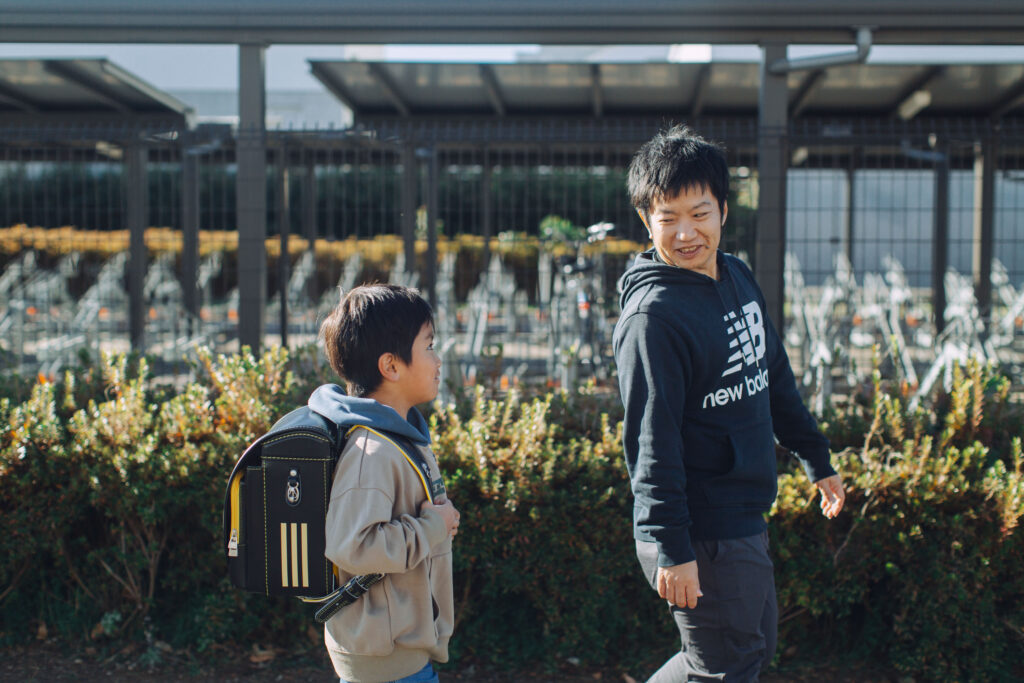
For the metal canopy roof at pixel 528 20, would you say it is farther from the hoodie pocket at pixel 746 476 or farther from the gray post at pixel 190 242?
the hoodie pocket at pixel 746 476

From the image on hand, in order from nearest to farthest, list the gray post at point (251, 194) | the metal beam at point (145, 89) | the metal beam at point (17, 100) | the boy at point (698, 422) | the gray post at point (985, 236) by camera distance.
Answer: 1. the boy at point (698, 422)
2. the gray post at point (251, 194)
3. the metal beam at point (145, 89)
4. the gray post at point (985, 236)
5. the metal beam at point (17, 100)

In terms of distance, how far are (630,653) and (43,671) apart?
88.4 inches

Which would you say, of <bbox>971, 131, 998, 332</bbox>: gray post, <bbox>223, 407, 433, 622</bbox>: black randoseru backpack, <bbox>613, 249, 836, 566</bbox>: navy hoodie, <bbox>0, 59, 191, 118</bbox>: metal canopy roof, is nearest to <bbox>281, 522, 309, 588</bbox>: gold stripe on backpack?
<bbox>223, 407, 433, 622</bbox>: black randoseru backpack

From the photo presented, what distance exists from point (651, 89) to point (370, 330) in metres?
6.95

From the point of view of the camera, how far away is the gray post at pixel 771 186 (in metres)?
5.22

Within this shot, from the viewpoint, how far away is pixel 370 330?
205 centimetres

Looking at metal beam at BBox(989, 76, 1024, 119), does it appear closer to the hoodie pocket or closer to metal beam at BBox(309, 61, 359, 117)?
metal beam at BBox(309, 61, 359, 117)

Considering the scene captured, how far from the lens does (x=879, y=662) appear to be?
3432 mm

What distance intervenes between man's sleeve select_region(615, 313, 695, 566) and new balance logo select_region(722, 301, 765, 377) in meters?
0.15

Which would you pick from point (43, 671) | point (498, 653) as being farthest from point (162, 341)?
point (498, 653)

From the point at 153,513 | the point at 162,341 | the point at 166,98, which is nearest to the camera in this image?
the point at 153,513

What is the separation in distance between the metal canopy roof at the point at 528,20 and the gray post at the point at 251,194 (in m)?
0.22

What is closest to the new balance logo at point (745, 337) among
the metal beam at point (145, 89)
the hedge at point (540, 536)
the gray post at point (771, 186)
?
the hedge at point (540, 536)

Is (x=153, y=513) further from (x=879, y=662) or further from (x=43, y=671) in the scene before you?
(x=879, y=662)
